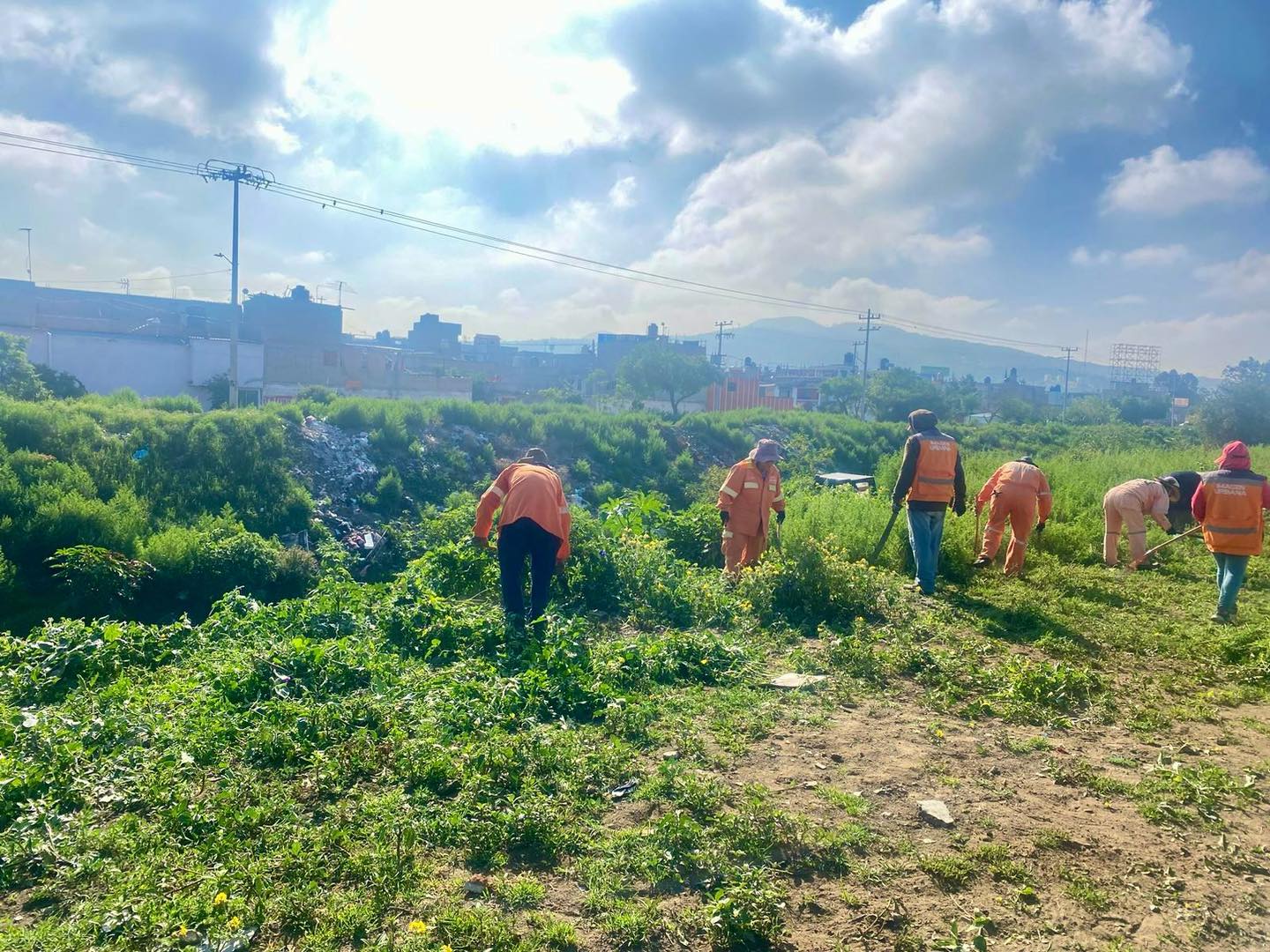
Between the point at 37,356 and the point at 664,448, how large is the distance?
27167 millimetres

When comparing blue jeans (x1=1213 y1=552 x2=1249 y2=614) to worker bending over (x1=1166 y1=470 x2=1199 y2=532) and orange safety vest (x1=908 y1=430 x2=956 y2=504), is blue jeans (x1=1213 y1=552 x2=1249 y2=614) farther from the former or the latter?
orange safety vest (x1=908 y1=430 x2=956 y2=504)

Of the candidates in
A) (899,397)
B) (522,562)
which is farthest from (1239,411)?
(522,562)

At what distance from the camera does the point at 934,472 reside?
7664mm

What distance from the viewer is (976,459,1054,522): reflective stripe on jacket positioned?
823 centimetres

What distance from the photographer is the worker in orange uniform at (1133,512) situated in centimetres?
859

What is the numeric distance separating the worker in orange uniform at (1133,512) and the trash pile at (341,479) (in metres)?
9.75

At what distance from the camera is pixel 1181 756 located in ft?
13.6

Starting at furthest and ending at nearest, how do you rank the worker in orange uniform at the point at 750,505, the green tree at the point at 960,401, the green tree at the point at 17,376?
the green tree at the point at 960,401 → the green tree at the point at 17,376 → the worker in orange uniform at the point at 750,505

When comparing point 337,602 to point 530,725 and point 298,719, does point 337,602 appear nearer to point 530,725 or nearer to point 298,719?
point 298,719

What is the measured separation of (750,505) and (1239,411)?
38.7 meters

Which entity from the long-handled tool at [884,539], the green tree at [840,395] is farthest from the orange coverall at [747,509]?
the green tree at [840,395]

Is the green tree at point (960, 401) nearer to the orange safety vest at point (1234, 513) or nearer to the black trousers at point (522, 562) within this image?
the orange safety vest at point (1234, 513)

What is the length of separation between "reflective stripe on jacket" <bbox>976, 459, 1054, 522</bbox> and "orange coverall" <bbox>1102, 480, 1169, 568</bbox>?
0.79 metres

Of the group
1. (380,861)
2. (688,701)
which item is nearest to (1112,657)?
(688,701)
